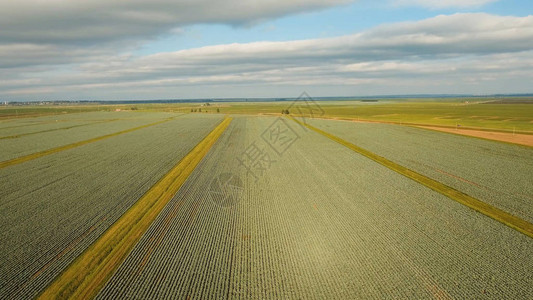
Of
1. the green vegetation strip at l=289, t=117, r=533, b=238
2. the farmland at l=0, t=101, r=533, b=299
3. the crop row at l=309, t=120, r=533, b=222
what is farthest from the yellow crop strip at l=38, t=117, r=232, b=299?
the crop row at l=309, t=120, r=533, b=222

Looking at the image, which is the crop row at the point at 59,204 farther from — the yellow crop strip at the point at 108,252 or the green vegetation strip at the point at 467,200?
the green vegetation strip at the point at 467,200

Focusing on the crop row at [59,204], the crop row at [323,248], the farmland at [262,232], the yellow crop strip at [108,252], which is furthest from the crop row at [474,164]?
the crop row at [59,204]

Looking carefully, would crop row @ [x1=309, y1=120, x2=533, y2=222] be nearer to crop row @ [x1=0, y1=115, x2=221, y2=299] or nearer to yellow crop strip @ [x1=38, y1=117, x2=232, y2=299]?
yellow crop strip @ [x1=38, y1=117, x2=232, y2=299]

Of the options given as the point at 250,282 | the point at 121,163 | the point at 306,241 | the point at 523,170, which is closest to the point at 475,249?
the point at 306,241

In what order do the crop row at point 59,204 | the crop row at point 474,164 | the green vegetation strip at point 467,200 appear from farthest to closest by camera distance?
the crop row at point 474,164 < the green vegetation strip at point 467,200 < the crop row at point 59,204

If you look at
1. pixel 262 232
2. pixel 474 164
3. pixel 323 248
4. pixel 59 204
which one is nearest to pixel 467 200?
pixel 323 248

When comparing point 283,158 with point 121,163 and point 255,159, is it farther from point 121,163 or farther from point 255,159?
point 121,163

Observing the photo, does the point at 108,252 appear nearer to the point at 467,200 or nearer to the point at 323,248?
the point at 323,248
